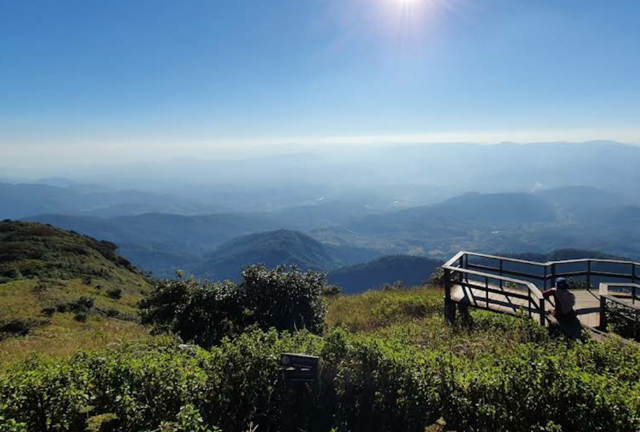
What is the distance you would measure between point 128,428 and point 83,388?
2.78ft

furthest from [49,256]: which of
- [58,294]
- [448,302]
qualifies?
[448,302]

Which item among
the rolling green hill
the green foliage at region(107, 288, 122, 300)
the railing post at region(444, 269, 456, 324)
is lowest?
the rolling green hill

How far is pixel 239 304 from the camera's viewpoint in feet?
37.3

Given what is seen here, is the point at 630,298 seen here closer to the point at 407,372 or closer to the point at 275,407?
the point at 407,372

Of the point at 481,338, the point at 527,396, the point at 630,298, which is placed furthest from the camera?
the point at 630,298

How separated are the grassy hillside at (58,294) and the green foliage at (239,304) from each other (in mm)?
2920

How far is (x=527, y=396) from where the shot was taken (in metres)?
4.95

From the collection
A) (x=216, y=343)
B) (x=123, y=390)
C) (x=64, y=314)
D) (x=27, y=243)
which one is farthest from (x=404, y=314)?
(x=27, y=243)

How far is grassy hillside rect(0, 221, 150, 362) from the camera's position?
14073mm

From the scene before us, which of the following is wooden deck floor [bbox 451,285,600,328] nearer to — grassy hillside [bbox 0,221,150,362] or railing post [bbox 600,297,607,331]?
railing post [bbox 600,297,607,331]

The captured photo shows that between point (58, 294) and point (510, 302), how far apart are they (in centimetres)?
2343

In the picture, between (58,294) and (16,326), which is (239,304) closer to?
(16,326)

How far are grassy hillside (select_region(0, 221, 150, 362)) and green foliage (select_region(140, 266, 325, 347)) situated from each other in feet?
9.58

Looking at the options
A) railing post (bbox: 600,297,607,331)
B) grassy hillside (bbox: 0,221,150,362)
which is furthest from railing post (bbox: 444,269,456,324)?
grassy hillside (bbox: 0,221,150,362)
